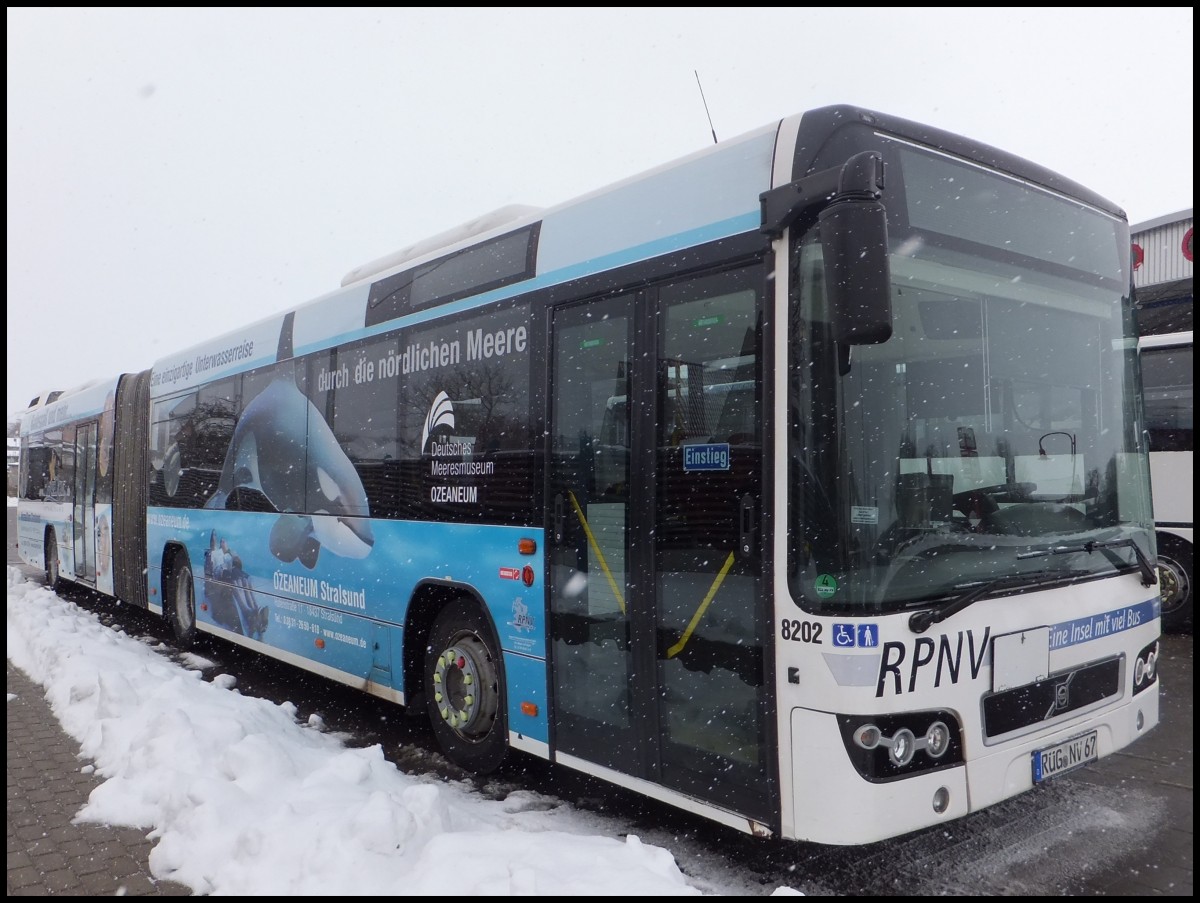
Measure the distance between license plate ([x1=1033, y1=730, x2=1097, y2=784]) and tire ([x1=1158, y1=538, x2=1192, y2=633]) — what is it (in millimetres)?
6809

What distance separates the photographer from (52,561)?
49.3 feet

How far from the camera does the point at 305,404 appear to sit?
733cm

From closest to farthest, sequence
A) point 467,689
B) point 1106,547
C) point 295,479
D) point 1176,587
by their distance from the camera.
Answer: point 1106,547, point 467,689, point 295,479, point 1176,587

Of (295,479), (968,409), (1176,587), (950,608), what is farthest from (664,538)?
(1176,587)

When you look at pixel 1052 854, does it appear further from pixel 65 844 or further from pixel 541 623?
pixel 65 844

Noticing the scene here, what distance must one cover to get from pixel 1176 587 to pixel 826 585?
8.42 metres

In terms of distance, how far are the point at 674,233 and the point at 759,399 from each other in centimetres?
101

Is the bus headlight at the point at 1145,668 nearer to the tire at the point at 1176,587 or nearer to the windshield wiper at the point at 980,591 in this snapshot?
the windshield wiper at the point at 980,591

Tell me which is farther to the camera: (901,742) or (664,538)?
(664,538)

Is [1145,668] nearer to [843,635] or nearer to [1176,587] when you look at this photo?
[843,635]

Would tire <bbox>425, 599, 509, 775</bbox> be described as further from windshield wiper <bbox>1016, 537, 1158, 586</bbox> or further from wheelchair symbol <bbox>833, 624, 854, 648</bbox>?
windshield wiper <bbox>1016, 537, 1158, 586</bbox>

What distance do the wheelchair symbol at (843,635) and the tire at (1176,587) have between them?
816 centimetres

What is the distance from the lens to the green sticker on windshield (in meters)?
3.43

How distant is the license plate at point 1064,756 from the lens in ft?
12.5
